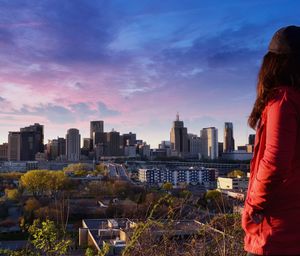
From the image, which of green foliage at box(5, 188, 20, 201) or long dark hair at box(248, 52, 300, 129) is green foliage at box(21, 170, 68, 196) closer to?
green foliage at box(5, 188, 20, 201)

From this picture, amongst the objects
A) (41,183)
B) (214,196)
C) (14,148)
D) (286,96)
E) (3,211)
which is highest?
(14,148)

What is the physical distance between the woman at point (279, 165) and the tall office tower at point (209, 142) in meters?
91.4

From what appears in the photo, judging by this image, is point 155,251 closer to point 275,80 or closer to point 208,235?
point 208,235

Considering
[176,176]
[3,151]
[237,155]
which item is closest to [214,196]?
[176,176]

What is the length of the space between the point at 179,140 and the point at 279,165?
98.4m

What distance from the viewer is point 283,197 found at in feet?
4.22

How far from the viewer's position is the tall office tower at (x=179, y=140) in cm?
9719

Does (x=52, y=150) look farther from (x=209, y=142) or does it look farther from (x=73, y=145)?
(x=209, y=142)

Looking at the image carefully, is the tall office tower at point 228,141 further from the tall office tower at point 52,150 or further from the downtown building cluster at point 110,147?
the tall office tower at point 52,150

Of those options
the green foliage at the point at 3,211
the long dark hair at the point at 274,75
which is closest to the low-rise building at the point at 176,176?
the green foliage at the point at 3,211

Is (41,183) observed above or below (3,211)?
above

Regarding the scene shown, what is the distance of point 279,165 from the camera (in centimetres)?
126

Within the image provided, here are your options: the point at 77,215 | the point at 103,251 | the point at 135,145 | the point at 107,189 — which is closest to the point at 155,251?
the point at 103,251

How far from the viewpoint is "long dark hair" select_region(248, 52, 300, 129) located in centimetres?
135
